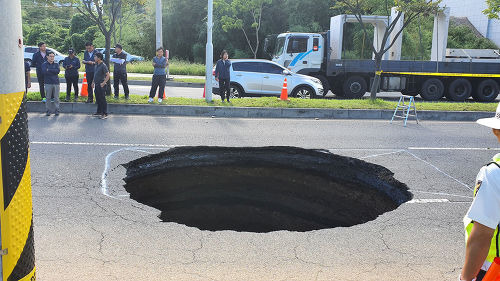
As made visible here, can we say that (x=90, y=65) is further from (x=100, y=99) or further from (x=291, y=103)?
(x=291, y=103)

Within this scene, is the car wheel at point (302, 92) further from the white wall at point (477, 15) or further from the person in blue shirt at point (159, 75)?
the white wall at point (477, 15)

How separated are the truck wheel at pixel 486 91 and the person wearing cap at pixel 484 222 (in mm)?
19883

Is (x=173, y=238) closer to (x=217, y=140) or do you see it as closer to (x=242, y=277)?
(x=242, y=277)

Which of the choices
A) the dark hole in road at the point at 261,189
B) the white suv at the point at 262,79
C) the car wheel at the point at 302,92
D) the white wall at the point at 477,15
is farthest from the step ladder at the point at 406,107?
the white wall at the point at 477,15

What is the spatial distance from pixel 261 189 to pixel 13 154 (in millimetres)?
5421

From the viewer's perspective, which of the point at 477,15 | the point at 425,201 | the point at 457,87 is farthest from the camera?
the point at 477,15

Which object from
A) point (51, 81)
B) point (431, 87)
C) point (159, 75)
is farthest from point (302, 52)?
point (51, 81)

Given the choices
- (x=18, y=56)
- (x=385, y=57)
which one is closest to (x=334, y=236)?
(x=18, y=56)

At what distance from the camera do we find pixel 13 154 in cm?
196

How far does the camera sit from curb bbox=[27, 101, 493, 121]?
1263 centimetres

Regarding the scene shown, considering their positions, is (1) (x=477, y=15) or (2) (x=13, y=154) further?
(1) (x=477, y=15)

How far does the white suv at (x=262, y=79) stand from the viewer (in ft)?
54.1

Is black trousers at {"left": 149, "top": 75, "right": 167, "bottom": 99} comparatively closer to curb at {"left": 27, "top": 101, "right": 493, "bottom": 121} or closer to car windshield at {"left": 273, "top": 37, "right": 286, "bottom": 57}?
curb at {"left": 27, "top": 101, "right": 493, "bottom": 121}

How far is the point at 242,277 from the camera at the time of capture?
3971mm
